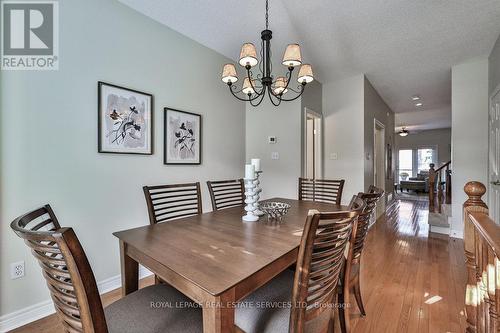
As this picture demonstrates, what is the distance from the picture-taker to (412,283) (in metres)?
2.18

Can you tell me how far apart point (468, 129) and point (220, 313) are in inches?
175

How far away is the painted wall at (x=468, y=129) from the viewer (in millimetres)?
3373

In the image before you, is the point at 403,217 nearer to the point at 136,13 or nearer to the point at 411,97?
the point at 411,97

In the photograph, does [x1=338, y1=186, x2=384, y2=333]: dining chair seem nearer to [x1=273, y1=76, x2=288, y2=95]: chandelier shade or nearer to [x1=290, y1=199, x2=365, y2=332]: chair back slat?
[x1=290, y1=199, x2=365, y2=332]: chair back slat

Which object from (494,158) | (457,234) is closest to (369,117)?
(494,158)

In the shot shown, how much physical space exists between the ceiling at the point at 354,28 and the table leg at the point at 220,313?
2.57 m

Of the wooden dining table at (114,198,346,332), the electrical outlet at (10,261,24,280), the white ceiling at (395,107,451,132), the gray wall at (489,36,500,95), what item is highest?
the white ceiling at (395,107,451,132)

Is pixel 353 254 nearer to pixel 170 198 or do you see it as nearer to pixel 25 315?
pixel 170 198

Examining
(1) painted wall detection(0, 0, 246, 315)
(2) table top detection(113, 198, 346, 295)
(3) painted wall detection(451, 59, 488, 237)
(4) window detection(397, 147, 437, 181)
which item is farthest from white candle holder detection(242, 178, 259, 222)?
(4) window detection(397, 147, 437, 181)

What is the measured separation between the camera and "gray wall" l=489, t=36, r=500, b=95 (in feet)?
9.39

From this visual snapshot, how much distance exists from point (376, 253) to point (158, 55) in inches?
137

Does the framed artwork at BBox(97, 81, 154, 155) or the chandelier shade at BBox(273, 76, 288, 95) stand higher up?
the chandelier shade at BBox(273, 76, 288, 95)

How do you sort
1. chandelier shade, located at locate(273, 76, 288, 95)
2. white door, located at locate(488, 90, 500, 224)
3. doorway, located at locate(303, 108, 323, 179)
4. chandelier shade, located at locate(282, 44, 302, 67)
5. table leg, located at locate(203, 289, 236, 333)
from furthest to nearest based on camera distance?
doorway, located at locate(303, 108, 323, 179), white door, located at locate(488, 90, 500, 224), chandelier shade, located at locate(273, 76, 288, 95), chandelier shade, located at locate(282, 44, 302, 67), table leg, located at locate(203, 289, 236, 333)

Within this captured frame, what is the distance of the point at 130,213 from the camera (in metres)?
2.28
